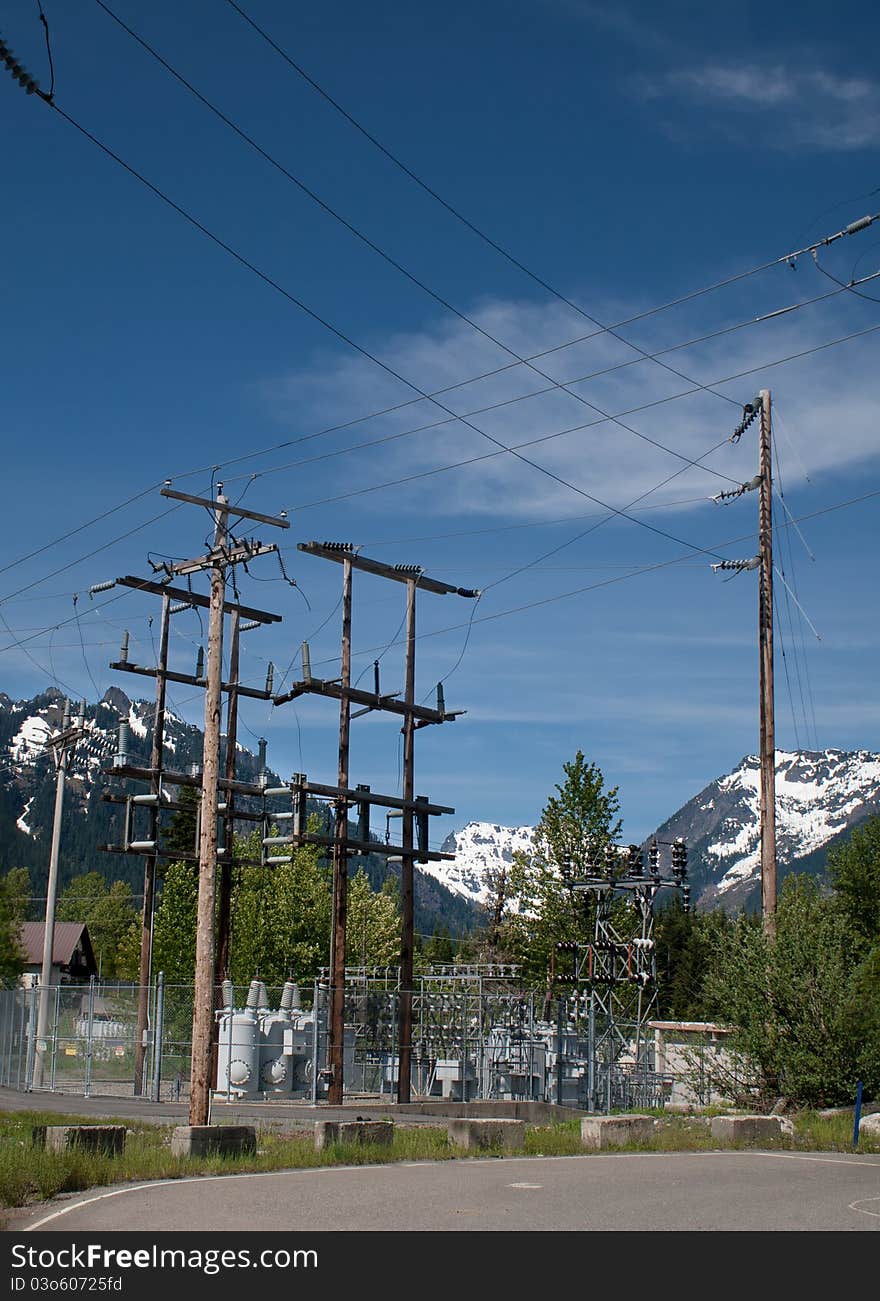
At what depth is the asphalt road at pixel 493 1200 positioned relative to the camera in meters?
12.7

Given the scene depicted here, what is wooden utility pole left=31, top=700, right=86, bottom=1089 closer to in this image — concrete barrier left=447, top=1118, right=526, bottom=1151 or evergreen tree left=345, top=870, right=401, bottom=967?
concrete barrier left=447, top=1118, right=526, bottom=1151

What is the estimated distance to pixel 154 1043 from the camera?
3731cm

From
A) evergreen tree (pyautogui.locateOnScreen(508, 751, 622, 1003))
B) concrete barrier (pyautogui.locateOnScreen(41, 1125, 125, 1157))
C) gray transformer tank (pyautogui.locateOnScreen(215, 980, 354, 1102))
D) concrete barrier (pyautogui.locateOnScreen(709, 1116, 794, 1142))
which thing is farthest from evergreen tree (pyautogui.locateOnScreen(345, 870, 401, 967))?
concrete barrier (pyautogui.locateOnScreen(41, 1125, 125, 1157))

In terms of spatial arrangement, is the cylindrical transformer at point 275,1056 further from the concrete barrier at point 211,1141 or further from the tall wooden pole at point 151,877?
the concrete barrier at point 211,1141

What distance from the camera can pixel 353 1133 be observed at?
20.1 meters

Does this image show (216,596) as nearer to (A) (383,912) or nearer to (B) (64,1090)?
(B) (64,1090)

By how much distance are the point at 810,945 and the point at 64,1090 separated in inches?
927

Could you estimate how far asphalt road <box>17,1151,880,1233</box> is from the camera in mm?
12695

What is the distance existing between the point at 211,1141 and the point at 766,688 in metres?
16.7

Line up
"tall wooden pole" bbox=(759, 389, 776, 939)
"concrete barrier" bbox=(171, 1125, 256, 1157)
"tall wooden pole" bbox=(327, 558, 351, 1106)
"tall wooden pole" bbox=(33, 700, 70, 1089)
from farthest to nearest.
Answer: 1. "tall wooden pole" bbox=(33, 700, 70, 1089)
2. "tall wooden pole" bbox=(327, 558, 351, 1106)
3. "tall wooden pole" bbox=(759, 389, 776, 939)
4. "concrete barrier" bbox=(171, 1125, 256, 1157)

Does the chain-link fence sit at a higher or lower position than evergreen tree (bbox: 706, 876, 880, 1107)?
lower

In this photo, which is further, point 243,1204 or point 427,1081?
point 427,1081

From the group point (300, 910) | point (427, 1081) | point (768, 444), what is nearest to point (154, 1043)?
point (427, 1081)

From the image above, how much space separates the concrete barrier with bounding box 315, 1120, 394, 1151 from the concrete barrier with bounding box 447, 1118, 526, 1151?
1316mm
